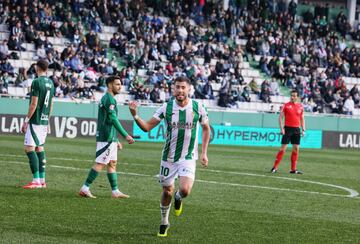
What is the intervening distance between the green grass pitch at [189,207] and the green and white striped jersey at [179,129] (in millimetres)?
961

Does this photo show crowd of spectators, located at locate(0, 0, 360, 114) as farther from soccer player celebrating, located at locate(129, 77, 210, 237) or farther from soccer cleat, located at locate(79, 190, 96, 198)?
soccer player celebrating, located at locate(129, 77, 210, 237)

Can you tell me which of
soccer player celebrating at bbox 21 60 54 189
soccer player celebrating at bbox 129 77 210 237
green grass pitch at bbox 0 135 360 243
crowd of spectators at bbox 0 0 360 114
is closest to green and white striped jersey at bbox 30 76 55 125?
soccer player celebrating at bbox 21 60 54 189

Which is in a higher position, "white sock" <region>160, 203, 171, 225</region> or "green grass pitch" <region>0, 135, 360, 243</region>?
"white sock" <region>160, 203, 171, 225</region>

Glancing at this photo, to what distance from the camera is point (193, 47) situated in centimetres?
4469

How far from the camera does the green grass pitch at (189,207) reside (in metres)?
10.9

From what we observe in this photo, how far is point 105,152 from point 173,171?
140 inches

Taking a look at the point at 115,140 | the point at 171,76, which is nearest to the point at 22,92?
the point at 171,76

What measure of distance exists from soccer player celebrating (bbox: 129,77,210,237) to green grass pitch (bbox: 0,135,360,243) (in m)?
0.60

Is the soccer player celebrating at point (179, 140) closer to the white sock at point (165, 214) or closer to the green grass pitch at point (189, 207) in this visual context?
the white sock at point (165, 214)

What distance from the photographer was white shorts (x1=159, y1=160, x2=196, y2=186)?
11.2 metres

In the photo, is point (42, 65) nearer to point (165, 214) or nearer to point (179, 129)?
point (179, 129)

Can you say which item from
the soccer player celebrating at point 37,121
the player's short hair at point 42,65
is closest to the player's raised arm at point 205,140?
the player's short hair at point 42,65

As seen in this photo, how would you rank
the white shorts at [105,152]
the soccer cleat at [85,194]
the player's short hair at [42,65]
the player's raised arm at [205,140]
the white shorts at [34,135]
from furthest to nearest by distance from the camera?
the white shorts at [34,135]
the player's short hair at [42,65]
the white shorts at [105,152]
the soccer cleat at [85,194]
the player's raised arm at [205,140]

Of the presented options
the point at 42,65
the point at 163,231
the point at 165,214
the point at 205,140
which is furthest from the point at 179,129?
the point at 42,65
